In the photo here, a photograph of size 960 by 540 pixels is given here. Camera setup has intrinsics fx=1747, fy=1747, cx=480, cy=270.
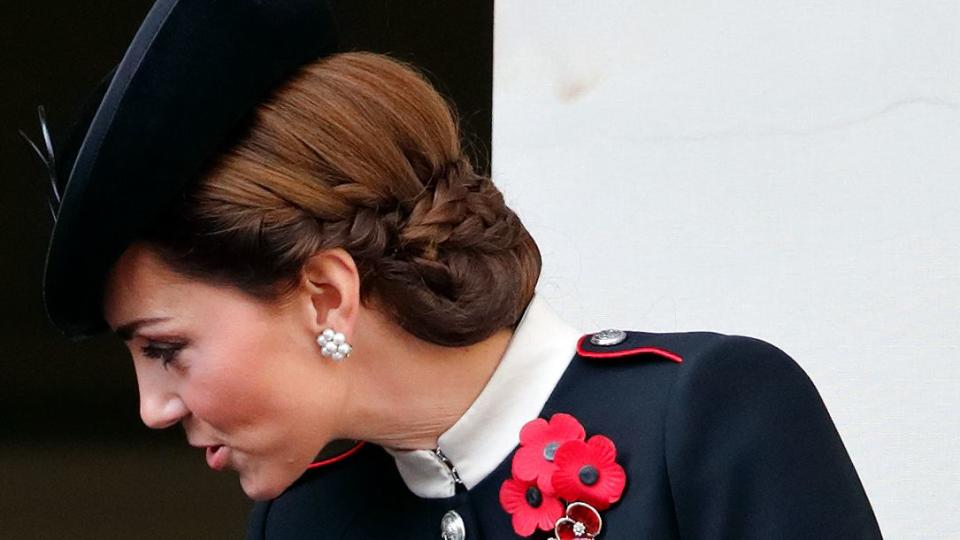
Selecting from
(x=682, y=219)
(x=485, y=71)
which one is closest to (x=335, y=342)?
(x=682, y=219)

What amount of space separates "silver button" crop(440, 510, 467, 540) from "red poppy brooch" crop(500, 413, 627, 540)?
55 mm

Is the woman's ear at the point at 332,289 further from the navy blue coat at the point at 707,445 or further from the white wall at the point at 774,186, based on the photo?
the white wall at the point at 774,186

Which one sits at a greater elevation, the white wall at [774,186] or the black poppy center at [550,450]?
the white wall at [774,186]

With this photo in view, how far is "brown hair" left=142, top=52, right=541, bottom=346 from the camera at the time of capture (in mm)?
1495

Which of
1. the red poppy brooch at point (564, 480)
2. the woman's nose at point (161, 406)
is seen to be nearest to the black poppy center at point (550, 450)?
the red poppy brooch at point (564, 480)

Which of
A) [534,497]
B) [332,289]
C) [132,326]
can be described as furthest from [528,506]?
[132,326]

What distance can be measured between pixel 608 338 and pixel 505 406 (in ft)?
0.38

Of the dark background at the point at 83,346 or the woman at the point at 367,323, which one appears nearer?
the woman at the point at 367,323

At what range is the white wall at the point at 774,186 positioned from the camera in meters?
2.15

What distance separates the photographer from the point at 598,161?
2.33 metres

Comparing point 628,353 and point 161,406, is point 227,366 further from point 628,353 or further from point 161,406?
point 628,353

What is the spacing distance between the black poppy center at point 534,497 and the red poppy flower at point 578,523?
3 centimetres

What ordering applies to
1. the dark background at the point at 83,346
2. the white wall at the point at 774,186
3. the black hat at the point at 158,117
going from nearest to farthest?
1. the black hat at the point at 158,117
2. the white wall at the point at 774,186
3. the dark background at the point at 83,346

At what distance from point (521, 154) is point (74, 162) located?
961 millimetres
